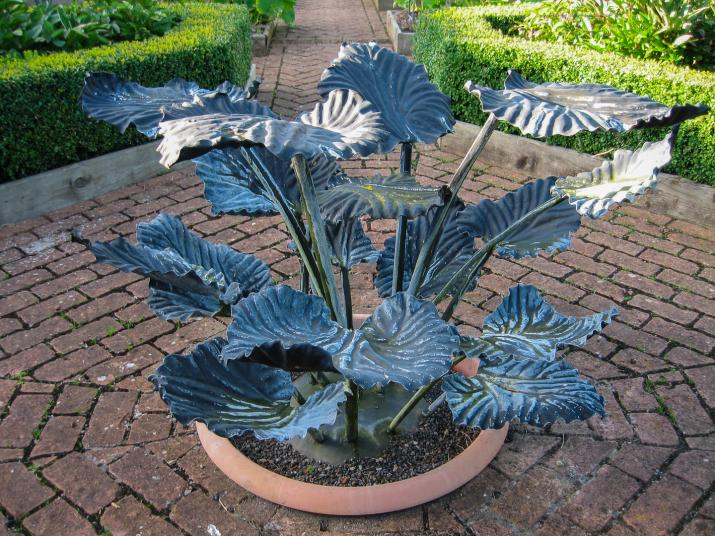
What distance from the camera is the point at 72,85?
475cm

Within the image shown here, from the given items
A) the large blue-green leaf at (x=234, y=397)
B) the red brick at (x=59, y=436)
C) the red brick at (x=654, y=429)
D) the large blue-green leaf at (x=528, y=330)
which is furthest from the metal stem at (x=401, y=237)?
the red brick at (x=59, y=436)

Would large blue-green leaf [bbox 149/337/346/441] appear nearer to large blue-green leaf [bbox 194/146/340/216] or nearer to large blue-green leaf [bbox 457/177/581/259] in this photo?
large blue-green leaf [bbox 194/146/340/216]

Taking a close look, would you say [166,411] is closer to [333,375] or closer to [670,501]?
[333,375]

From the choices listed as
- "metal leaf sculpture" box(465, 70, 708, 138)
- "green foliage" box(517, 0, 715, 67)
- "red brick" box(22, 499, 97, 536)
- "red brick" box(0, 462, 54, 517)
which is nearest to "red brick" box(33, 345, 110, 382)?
"red brick" box(0, 462, 54, 517)

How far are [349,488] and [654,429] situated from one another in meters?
1.43

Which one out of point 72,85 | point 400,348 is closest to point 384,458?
point 400,348

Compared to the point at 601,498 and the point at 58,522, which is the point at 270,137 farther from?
the point at 601,498

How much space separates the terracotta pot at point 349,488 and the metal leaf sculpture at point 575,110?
131 centimetres

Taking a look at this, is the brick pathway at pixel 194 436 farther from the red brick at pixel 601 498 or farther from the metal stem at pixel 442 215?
the metal stem at pixel 442 215

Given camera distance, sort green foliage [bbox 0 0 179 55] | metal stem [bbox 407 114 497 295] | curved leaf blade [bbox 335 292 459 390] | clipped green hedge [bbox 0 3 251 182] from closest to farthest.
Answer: curved leaf blade [bbox 335 292 459 390] → metal stem [bbox 407 114 497 295] → clipped green hedge [bbox 0 3 251 182] → green foliage [bbox 0 0 179 55]

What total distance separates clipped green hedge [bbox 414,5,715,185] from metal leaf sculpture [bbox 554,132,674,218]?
3.05m

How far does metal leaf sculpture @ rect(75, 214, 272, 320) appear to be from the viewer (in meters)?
2.06

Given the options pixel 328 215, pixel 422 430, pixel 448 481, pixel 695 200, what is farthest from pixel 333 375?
pixel 695 200

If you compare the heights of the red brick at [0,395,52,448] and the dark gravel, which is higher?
the dark gravel
